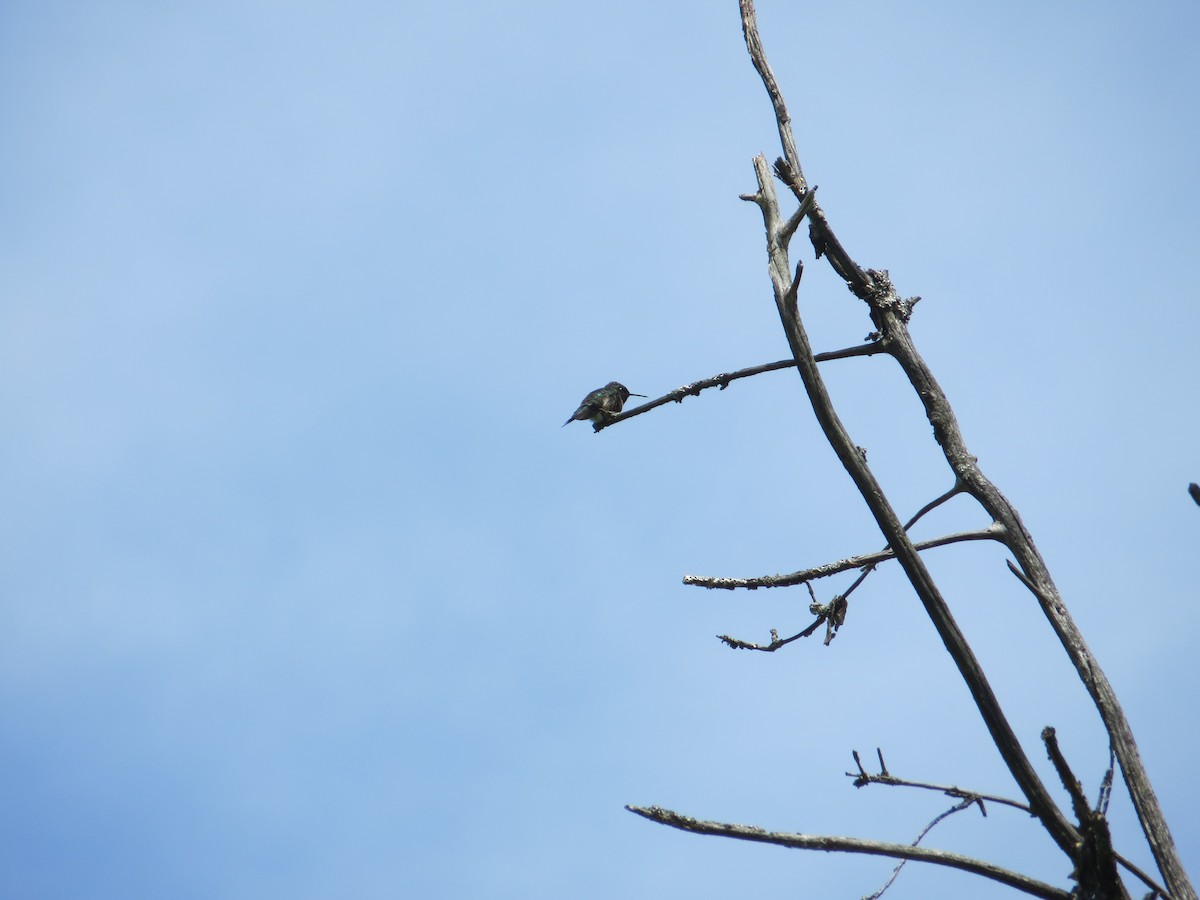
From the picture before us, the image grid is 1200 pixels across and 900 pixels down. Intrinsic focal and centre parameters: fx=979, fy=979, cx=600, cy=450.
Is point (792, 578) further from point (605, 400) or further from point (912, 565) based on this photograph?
point (605, 400)

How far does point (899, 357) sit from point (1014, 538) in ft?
3.29

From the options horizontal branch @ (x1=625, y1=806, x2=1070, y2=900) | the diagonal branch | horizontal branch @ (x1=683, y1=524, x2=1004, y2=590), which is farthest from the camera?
horizontal branch @ (x1=683, y1=524, x2=1004, y2=590)

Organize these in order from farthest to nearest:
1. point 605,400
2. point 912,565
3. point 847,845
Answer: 1. point 605,400
2. point 912,565
3. point 847,845

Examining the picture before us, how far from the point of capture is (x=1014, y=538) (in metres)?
4.21

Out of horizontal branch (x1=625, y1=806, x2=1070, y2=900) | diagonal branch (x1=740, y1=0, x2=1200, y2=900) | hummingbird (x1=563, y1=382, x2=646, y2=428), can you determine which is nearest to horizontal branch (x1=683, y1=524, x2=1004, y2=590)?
diagonal branch (x1=740, y1=0, x2=1200, y2=900)

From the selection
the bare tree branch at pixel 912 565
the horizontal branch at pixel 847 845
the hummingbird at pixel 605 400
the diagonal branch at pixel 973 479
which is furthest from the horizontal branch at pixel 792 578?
the hummingbird at pixel 605 400

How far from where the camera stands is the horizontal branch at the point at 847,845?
9.94 ft

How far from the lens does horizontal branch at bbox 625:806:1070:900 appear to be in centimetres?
303

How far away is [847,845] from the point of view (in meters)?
3.09

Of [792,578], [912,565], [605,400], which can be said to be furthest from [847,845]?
[605,400]

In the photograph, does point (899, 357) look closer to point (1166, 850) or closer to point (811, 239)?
point (811, 239)

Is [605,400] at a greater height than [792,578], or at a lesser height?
greater

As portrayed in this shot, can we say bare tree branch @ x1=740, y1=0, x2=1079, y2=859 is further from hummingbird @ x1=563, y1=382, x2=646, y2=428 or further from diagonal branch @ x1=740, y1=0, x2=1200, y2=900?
hummingbird @ x1=563, y1=382, x2=646, y2=428

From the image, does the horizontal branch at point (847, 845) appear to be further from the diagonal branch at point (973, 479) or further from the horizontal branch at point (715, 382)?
the horizontal branch at point (715, 382)
